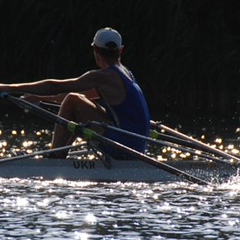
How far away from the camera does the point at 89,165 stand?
18.3 metres

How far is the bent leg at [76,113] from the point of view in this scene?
722 inches

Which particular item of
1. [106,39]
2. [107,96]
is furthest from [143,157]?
[106,39]

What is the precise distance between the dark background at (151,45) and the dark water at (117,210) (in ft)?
39.2

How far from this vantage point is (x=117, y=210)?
16328mm

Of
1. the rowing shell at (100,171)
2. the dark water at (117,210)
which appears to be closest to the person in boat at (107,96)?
the rowing shell at (100,171)

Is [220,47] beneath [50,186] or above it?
above

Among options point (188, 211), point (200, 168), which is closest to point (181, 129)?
point (200, 168)

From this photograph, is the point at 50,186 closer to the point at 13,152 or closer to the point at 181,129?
the point at 13,152

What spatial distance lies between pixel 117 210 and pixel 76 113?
7.85ft

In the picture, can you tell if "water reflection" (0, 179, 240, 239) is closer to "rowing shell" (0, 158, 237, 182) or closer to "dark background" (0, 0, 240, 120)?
"rowing shell" (0, 158, 237, 182)

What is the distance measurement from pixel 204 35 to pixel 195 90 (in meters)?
1.12

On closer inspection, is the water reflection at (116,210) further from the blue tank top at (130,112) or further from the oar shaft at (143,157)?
the blue tank top at (130,112)

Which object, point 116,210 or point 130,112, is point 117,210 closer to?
point 116,210

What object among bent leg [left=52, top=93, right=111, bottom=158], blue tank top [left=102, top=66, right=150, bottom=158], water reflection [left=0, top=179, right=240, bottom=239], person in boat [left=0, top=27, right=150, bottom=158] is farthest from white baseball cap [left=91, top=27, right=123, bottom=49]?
water reflection [left=0, top=179, right=240, bottom=239]
